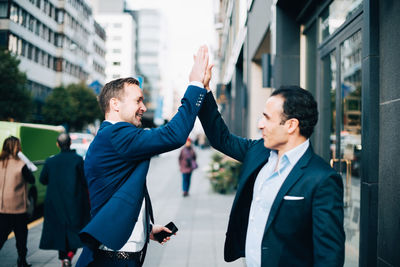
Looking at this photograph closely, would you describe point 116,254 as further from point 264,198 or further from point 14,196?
point 14,196

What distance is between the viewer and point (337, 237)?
2.02 m

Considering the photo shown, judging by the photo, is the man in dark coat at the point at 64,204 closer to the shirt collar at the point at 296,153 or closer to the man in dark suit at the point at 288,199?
the man in dark suit at the point at 288,199

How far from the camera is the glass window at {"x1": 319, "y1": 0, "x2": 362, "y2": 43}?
4.84 meters

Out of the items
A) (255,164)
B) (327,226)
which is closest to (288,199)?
(327,226)

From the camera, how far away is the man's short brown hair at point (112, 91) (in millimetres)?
2664

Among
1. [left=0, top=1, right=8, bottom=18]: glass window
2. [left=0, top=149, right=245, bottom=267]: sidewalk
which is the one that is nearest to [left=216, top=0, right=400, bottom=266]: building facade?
[left=0, top=149, right=245, bottom=267]: sidewalk

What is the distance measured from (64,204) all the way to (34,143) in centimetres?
424

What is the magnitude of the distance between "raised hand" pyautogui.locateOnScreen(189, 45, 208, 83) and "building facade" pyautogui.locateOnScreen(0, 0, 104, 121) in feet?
104

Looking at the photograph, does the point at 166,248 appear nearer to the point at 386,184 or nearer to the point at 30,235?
the point at 30,235

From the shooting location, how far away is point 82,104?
46.9 metres

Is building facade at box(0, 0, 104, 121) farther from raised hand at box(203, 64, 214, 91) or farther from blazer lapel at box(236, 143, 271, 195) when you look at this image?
blazer lapel at box(236, 143, 271, 195)

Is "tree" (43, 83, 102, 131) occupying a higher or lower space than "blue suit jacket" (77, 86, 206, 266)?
higher

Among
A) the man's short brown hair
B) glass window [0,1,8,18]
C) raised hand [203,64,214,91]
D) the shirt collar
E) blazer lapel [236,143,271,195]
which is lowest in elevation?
blazer lapel [236,143,271,195]

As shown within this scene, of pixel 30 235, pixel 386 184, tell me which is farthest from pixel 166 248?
pixel 386 184
